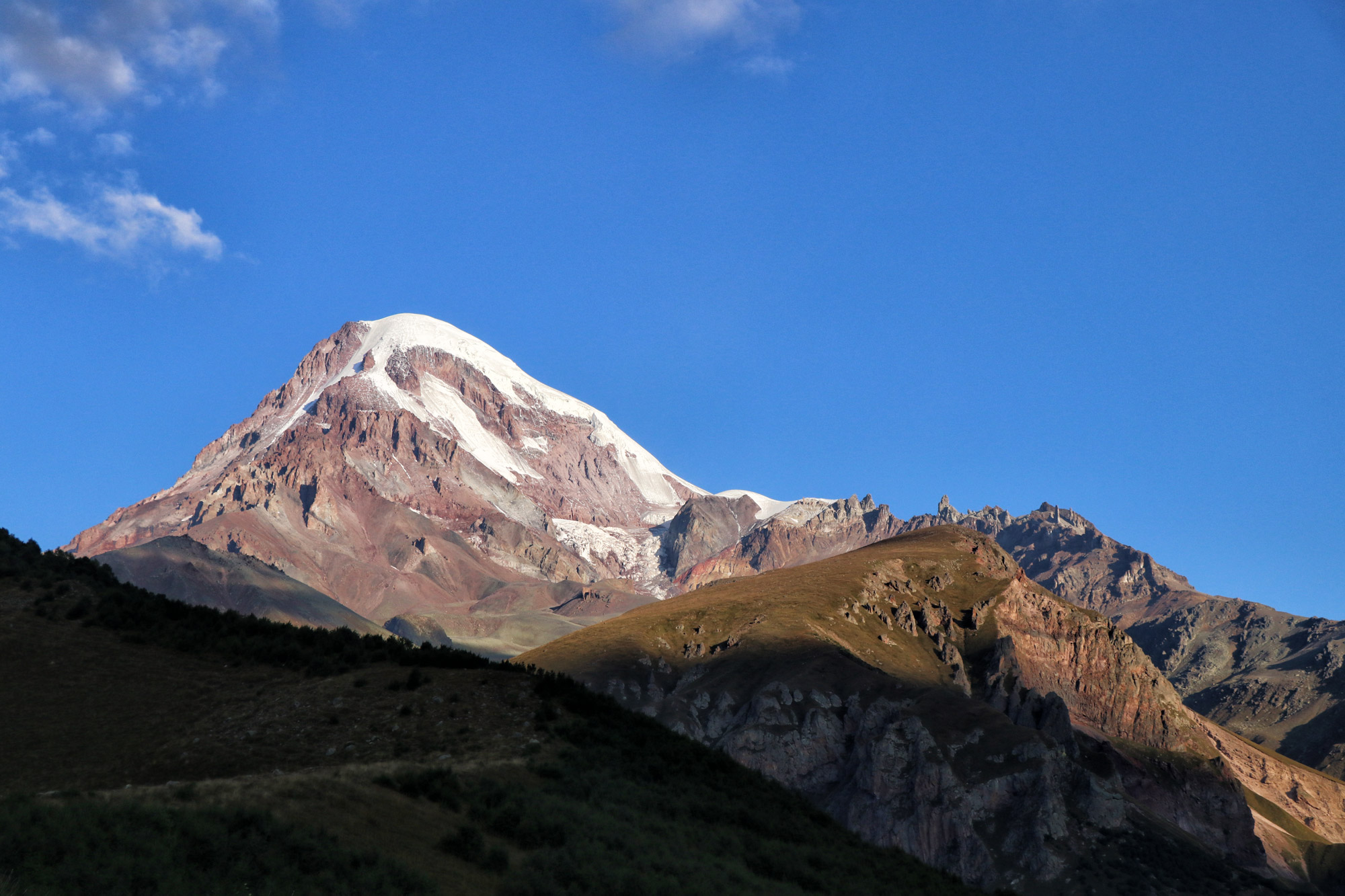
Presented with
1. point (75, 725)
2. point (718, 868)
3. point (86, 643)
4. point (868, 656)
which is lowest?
point (718, 868)

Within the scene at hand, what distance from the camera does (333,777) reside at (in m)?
28.0

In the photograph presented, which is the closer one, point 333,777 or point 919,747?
point 333,777

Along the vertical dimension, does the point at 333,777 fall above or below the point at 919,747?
below

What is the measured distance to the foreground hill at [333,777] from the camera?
2120 centimetres

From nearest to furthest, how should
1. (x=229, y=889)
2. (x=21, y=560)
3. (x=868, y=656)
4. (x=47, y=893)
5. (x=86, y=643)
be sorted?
1. (x=47, y=893)
2. (x=229, y=889)
3. (x=86, y=643)
4. (x=21, y=560)
5. (x=868, y=656)

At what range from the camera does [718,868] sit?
30594mm

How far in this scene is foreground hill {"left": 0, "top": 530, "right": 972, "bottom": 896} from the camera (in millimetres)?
21203

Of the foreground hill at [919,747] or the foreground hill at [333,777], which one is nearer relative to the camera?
the foreground hill at [333,777]

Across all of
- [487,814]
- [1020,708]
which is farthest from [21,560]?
[1020,708]

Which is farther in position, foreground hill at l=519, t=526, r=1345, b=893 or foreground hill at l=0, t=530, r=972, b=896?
foreground hill at l=519, t=526, r=1345, b=893

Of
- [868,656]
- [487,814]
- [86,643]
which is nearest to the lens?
[487,814]

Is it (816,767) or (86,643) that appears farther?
(816,767)

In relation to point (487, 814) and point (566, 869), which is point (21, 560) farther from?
point (566, 869)

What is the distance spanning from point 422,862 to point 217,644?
82.6ft
